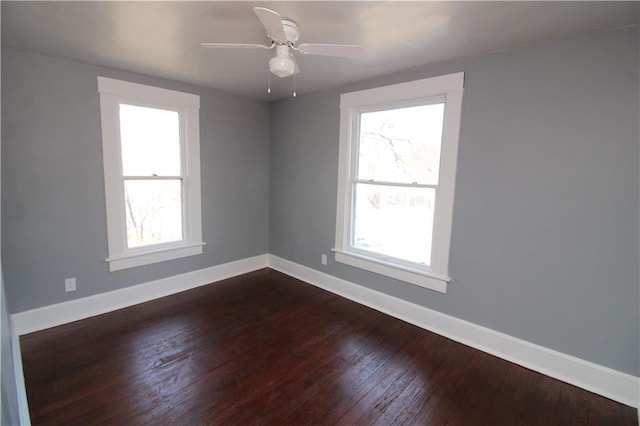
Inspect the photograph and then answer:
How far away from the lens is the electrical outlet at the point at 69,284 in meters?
2.88

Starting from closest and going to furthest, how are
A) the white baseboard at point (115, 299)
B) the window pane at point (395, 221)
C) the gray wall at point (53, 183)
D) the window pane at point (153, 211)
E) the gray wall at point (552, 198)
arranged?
the gray wall at point (552, 198) → the gray wall at point (53, 183) → the white baseboard at point (115, 299) → the window pane at point (395, 221) → the window pane at point (153, 211)

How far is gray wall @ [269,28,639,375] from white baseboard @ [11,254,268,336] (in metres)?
2.57

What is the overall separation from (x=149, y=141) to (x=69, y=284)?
1588 mm

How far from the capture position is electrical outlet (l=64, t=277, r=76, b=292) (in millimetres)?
2881

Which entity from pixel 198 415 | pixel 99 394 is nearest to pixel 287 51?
pixel 198 415

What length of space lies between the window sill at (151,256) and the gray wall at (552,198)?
2.70m

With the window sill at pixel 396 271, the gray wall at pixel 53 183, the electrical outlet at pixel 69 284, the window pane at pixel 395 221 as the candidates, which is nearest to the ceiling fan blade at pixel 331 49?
the window pane at pixel 395 221

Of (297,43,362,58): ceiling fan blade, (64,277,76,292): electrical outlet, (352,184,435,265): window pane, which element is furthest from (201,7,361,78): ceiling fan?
(64,277,76,292): electrical outlet

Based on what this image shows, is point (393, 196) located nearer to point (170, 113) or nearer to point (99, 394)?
point (170, 113)

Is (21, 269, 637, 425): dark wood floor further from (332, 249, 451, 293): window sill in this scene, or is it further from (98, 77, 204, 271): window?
(98, 77, 204, 271): window

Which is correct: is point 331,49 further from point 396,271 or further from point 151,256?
point 151,256

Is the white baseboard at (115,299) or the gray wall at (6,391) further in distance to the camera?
the white baseboard at (115,299)

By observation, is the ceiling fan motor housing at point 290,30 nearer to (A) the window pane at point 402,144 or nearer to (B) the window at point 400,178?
(B) the window at point 400,178

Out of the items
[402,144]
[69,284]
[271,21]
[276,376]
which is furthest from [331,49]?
[69,284]
